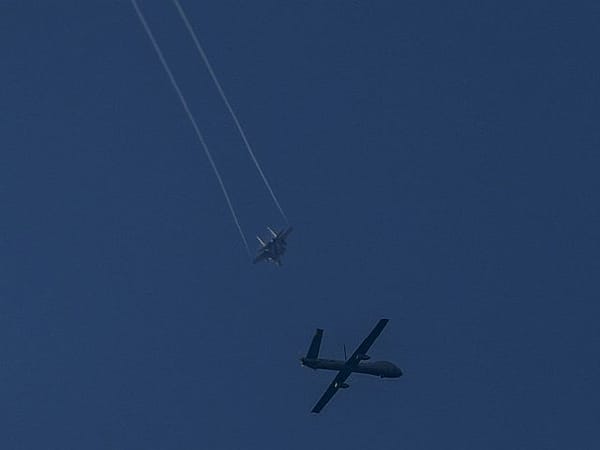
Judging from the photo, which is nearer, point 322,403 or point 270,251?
point 322,403

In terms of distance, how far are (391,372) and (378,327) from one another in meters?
7.36

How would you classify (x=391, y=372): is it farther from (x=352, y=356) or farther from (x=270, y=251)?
(x=270, y=251)

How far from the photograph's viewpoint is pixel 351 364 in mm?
142625

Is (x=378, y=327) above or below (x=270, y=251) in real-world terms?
below

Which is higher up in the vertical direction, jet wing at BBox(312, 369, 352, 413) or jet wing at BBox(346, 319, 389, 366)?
jet wing at BBox(346, 319, 389, 366)

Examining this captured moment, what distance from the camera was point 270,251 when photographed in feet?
541

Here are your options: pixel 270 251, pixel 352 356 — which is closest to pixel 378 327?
pixel 352 356

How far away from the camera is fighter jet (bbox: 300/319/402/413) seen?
5531 inches

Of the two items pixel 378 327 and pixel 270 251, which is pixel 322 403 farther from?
pixel 270 251

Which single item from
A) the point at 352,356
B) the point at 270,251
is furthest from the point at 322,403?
the point at 270,251

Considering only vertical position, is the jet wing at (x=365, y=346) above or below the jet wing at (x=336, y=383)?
above

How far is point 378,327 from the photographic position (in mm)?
139875

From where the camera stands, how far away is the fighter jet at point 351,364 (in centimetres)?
14050

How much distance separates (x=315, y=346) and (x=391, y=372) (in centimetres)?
908
